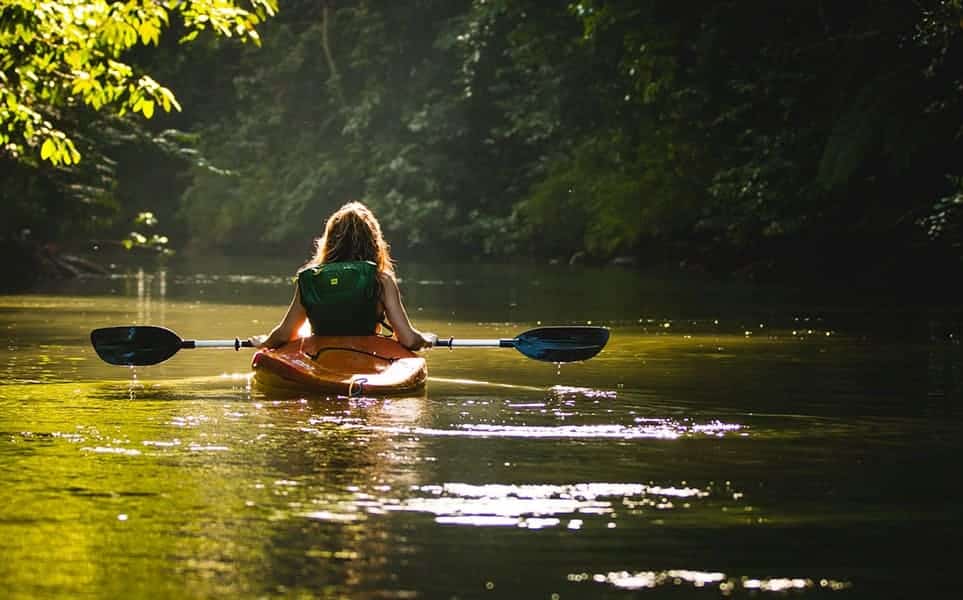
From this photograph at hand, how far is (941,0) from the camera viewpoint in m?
24.6

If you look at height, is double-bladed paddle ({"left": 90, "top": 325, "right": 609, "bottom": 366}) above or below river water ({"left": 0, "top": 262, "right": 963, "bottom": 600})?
above

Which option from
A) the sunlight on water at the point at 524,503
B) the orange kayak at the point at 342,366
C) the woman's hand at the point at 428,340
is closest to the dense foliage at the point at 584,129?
the woman's hand at the point at 428,340

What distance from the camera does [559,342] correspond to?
15125 mm

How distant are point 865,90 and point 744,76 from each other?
286 inches

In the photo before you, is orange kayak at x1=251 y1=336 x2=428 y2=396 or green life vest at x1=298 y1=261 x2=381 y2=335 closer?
orange kayak at x1=251 y1=336 x2=428 y2=396

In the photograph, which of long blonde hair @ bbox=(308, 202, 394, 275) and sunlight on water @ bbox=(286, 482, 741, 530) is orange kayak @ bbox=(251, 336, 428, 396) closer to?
long blonde hair @ bbox=(308, 202, 394, 275)

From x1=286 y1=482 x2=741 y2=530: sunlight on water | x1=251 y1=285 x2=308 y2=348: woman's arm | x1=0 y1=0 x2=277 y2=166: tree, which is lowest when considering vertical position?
x1=286 y1=482 x2=741 y2=530: sunlight on water

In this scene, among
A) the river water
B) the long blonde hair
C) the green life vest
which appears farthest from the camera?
the long blonde hair

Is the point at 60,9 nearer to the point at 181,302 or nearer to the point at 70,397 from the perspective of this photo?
the point at 70,397

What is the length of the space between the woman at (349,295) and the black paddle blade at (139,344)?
1.00 meters

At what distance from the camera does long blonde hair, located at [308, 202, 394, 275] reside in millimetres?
14344

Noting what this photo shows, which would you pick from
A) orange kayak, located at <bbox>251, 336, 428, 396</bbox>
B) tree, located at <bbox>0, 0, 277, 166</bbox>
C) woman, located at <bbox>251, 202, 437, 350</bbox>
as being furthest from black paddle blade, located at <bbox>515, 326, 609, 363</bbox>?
tree, located at <bbox>0, 0, 277, 166</bbox>

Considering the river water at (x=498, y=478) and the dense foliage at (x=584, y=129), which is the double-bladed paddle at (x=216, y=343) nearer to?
the river water at (x=498, y=478)

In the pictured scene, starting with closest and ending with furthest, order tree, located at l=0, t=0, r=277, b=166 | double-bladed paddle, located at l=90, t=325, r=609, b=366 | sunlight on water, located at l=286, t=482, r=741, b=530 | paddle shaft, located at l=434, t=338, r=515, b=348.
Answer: sunlight on water, located at l=286, t=482, r=741, b=530
paddle shaft, located at l=434, t=338, r=515, b=348
double-bladed paddle, located at l=90, t=325, r=609, b=366
tree, located at l=0, t=0, r=277, b=166
